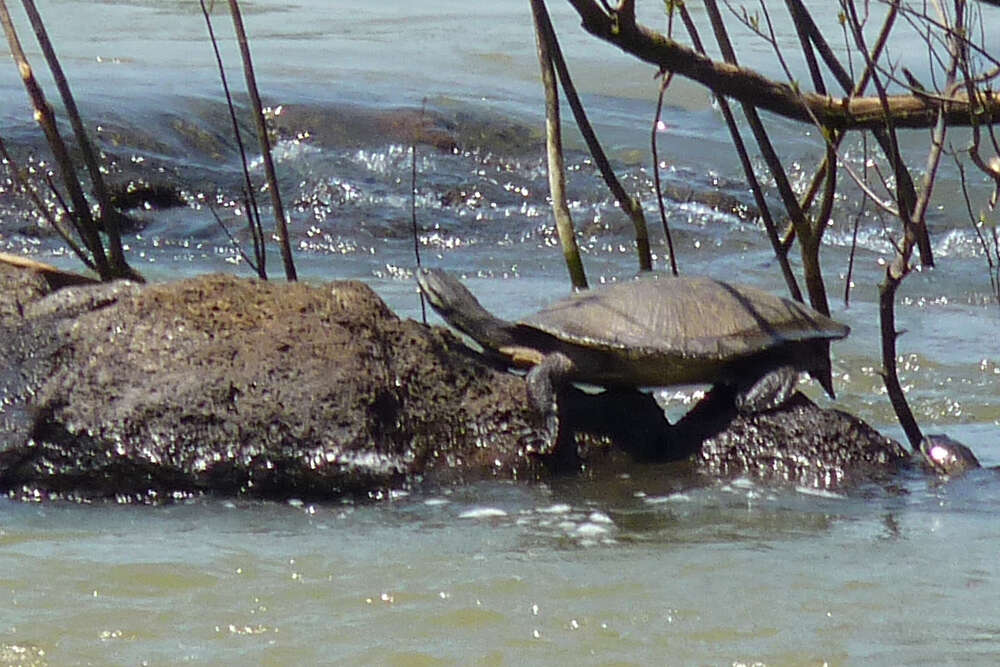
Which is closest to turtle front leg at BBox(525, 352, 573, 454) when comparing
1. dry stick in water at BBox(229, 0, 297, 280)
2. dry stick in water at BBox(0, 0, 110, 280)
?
dry stick in water at BBox(229, 0, 297, 280)

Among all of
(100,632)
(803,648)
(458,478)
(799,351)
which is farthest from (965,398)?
(100,632)

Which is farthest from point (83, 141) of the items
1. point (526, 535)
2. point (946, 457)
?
point (946, 457)

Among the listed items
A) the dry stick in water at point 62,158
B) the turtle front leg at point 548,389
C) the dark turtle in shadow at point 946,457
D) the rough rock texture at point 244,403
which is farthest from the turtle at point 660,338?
the dry stick in water at point 62,158

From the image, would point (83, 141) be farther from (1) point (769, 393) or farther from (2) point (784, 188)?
(1) point (769, 393)

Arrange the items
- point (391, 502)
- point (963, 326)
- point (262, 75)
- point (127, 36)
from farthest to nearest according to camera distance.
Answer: point (127, 36) → point (262, 75) → point (963, 326) → point (391, 502)

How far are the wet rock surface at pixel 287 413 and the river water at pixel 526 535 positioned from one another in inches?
4.2

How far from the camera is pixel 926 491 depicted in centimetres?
446

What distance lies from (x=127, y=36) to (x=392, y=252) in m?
10.3

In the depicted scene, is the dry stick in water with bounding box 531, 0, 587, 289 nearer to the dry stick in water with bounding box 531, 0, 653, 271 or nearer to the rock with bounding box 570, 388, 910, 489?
the dry stick in water with bounding box 531, 0, 653, 271

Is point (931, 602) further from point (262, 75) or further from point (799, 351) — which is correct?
point (262, 75)

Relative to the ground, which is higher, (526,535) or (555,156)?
(555,156)

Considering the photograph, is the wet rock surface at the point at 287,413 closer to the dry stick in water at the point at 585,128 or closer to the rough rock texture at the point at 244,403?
the rough rock texture at the point at 244,403

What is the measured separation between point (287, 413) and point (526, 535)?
0.77m

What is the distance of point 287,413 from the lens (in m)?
4.29
